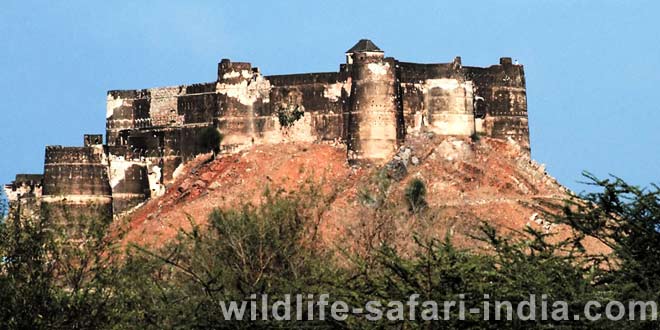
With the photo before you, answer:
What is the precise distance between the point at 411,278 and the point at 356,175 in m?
34.7

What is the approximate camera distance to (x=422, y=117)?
2367 inches

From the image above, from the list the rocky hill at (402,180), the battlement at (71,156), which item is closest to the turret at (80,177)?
the battlement at (71,156)

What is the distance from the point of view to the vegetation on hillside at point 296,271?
2194 centimetres

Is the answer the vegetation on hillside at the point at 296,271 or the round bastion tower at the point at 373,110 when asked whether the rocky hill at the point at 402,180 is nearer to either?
the round bastion tower at the point at 373,110

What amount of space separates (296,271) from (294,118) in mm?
33134

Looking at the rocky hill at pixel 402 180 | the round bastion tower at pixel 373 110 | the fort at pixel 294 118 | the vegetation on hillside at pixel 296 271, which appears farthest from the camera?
the fort at pixel 294 118

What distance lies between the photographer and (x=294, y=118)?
6097 cm

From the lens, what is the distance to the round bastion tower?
58.4m

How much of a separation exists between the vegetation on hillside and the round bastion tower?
2448cm

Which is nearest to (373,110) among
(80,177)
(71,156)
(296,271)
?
(80,177)

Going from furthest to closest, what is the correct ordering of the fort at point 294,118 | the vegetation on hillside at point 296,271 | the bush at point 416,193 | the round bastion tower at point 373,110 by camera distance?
1. the fort at point 294,118
2. the round bastion tower at point 373,110
3. the bush at point 416,193
4. the vegetation on hillside at point 296,271

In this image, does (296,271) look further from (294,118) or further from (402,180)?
(294,118)

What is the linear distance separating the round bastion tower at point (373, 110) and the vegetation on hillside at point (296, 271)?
80.3 feet

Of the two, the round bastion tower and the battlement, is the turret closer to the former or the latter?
the battlement
